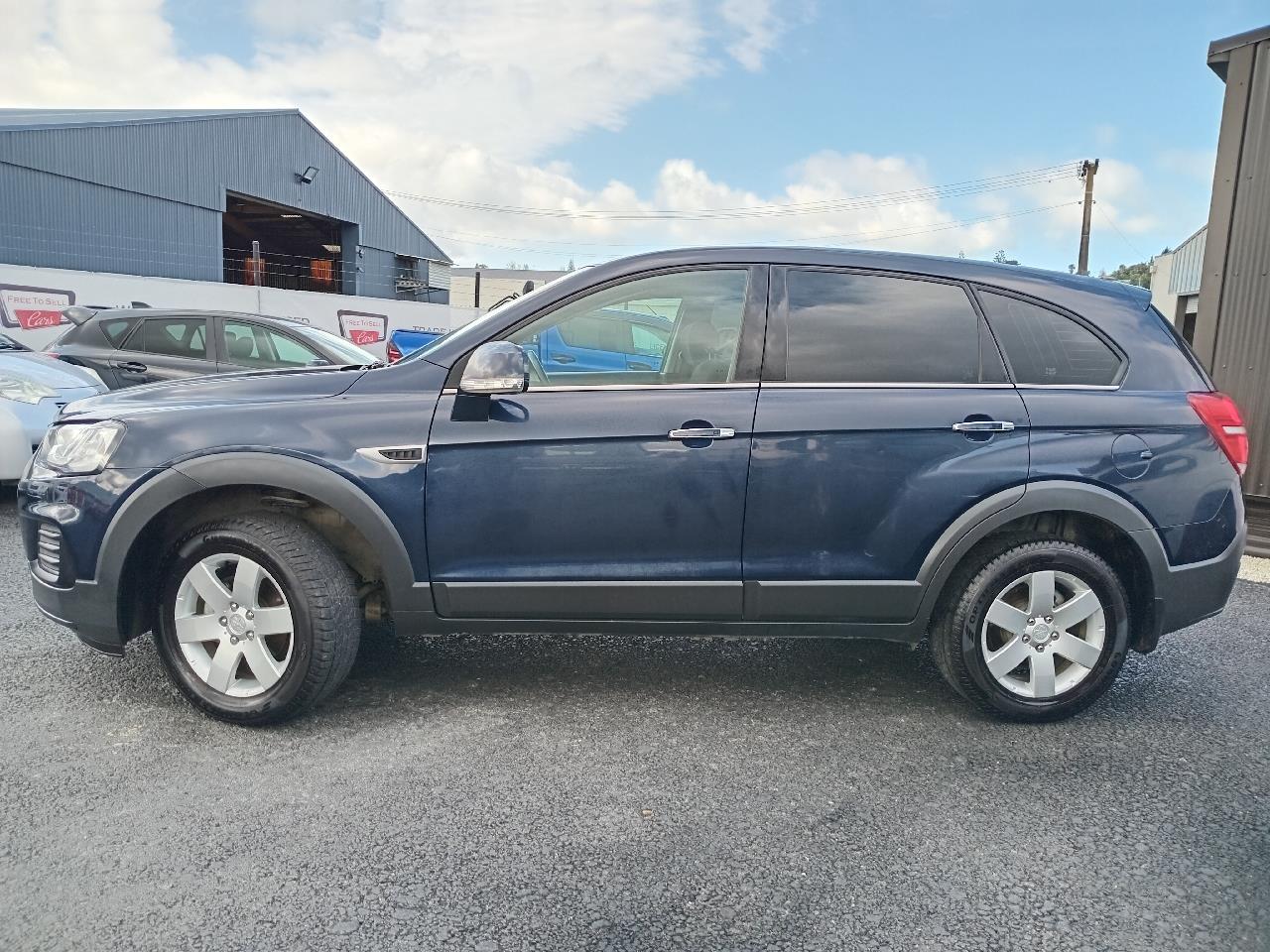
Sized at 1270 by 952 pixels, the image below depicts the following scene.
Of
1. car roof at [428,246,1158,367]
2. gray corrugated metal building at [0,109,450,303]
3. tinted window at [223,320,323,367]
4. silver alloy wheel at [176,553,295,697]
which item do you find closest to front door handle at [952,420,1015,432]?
car roof at [428,246,1158,367]

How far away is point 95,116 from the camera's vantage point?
25375 mm

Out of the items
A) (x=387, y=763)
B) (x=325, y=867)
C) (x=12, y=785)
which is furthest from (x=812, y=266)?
(x=12, y=785)

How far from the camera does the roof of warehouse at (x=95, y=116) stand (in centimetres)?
2259

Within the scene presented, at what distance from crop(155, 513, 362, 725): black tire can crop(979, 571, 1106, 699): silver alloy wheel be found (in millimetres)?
2285

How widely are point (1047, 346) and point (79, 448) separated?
3.48m

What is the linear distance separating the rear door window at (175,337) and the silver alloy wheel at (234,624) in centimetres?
656

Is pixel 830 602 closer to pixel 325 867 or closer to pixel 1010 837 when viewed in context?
pixel 1010 837

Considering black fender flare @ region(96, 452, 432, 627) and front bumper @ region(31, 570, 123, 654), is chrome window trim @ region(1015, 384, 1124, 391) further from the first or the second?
front bumper @ region(31, 570, 123, 654)

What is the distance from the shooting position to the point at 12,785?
282 centimetres

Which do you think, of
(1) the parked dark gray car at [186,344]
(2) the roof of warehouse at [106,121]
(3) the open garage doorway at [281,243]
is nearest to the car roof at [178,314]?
(1) the parked dark gray car at [186,344]

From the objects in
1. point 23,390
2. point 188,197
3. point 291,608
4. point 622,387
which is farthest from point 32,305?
point 622,387

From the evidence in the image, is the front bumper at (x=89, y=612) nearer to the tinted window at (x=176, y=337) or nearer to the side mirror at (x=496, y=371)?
the side mirror at (x=496, y=371)

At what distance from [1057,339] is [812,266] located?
94cm

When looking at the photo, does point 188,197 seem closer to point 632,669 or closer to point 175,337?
point 175,337
